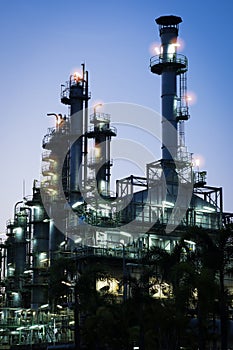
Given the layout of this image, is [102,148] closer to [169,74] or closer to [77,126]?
[77,126]

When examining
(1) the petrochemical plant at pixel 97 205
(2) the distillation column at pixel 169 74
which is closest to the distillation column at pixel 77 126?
(1) the petrochemical plant at pixel 97 205

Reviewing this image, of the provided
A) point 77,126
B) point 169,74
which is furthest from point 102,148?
point 169,74

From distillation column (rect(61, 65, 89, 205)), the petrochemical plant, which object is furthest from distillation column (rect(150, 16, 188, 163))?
distillation column (rect(61, 65, 89, 205))

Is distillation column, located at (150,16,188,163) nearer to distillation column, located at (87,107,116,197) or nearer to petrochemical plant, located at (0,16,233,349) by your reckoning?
petrochemical plant, located at (0,16,233,349)

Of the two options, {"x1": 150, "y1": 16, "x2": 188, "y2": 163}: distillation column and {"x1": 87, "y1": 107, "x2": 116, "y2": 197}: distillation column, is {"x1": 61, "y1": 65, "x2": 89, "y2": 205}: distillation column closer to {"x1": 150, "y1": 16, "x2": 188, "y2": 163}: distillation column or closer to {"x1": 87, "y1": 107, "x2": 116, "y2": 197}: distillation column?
{"x1": 87, "y1": 107, "x2": 116, "y2": 197}: distillation column

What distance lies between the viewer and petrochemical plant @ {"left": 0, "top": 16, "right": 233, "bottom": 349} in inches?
3078

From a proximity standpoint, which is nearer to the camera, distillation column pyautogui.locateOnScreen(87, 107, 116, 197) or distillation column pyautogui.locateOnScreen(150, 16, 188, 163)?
distillation column pyautogui.locateOnScreen(150, 16, 188, 163)

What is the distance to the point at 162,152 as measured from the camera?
82.3 meters

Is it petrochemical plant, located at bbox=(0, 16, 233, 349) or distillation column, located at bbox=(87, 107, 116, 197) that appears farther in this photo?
distillation column, located at bbox=(87, 107, 116, 197)

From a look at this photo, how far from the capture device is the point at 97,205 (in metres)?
82.4

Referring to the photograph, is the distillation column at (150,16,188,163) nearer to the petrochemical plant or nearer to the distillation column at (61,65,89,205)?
the petrochemical plant

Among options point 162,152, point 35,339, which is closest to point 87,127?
point 162,152

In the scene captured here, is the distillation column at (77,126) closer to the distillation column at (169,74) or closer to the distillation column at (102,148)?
the distillation column at (102,148)

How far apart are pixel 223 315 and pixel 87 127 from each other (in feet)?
167
